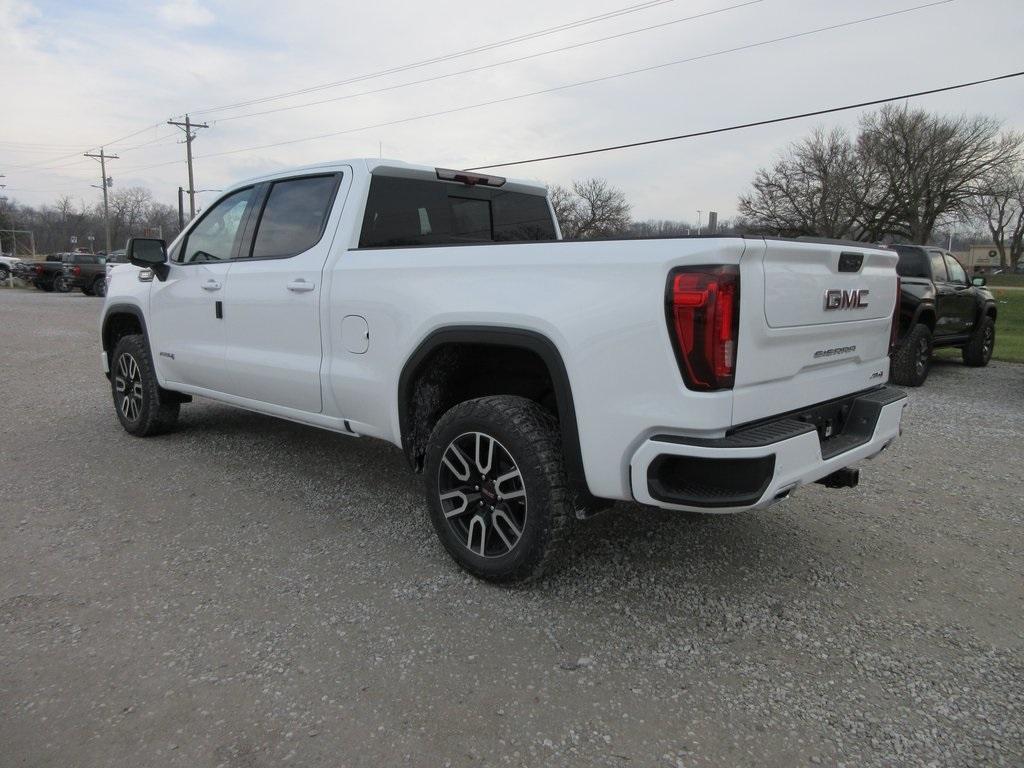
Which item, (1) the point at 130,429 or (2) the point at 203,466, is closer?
(2) the point at 203,466

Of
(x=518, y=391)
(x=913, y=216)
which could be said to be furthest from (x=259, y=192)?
(x=913, y=216)

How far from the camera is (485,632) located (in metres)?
2.87

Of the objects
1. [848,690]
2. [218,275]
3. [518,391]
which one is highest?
[218,275]

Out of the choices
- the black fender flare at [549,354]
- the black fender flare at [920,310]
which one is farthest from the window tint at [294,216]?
the black fender flare at [920,310]

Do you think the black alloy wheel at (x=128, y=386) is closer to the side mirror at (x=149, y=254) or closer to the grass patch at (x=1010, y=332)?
the side mirror at (x=149, y=254)

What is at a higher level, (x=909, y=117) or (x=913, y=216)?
(x=909, y=117)

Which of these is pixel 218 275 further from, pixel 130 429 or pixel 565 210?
pixel 565 210

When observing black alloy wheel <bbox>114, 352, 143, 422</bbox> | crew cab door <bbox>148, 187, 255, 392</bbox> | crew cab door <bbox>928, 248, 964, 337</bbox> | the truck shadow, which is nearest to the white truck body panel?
crew cab door <bbox>148, 187, 255, 392</bbox>

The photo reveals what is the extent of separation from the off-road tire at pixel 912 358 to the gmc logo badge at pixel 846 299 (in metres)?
6.24

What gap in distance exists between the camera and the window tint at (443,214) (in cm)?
400

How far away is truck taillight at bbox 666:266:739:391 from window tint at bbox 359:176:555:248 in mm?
1987

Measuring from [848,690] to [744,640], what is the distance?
42 centimetres

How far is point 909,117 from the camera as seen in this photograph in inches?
1438

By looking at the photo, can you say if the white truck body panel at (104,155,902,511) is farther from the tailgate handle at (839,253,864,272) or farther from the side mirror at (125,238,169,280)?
the side mirror at (125,238,169,280)
